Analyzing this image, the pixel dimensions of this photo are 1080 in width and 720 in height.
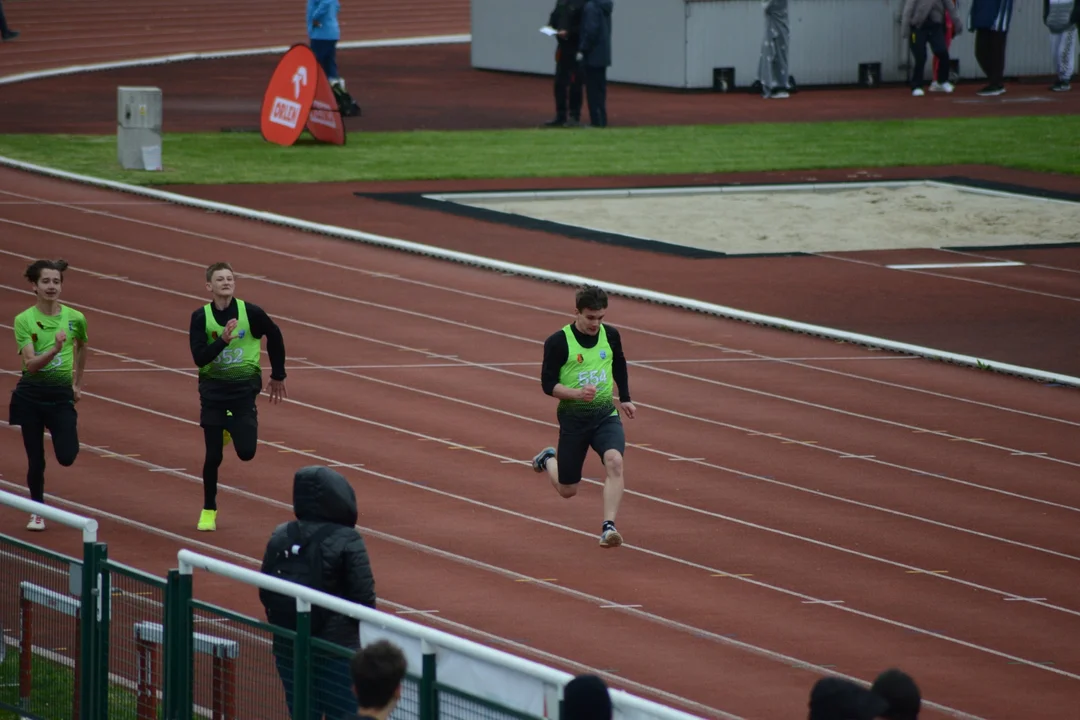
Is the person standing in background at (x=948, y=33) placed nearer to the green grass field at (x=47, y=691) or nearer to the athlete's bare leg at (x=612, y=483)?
the athlete's bare leg at (x=612, y=483)

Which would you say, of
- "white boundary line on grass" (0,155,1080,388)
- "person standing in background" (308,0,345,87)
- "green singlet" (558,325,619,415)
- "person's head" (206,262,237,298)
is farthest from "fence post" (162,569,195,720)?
"person standing in background" (308,0,345,87)

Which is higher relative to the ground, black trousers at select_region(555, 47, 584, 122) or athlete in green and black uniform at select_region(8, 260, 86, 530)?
black trousers at select_region(555, 47, 584, 122)

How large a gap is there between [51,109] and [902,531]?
74.7ft

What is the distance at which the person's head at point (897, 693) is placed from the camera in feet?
19.0

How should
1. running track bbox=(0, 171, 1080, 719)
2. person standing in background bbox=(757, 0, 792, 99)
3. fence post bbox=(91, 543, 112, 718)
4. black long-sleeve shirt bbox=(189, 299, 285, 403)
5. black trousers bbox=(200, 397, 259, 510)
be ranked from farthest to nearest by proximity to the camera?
person standing in background bbox=(757, 0, 792, 99), black trousers bbox=(200, 397, 259, 510), black long-sleeve shirt bbox=(189, 299, 285, 403), running track bbox=(0, 171, 1080, 719), fence post bbox=(91, 543, 112, 718)

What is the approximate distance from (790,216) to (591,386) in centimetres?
1321

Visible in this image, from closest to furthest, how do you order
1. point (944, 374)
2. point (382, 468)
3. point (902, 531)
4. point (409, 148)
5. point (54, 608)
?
1. point (54, 608)
2. point (902, 531)
3. point (382, 468)
4. point (944, 374)
5. point (409, 148)

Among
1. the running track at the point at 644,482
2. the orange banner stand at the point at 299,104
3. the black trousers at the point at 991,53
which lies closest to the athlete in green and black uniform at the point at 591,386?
the running track at the point at 644,482

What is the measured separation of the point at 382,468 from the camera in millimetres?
14438

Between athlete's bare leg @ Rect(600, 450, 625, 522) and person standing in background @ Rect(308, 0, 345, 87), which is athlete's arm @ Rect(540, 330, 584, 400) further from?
person standing in background @ Rect(308, 0, 345, 87)

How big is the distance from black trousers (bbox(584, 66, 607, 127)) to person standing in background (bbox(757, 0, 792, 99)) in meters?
4.47

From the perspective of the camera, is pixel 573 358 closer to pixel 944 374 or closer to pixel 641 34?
pixel 944 374

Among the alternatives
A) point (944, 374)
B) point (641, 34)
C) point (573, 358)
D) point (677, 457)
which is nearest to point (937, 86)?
point (641, 34)

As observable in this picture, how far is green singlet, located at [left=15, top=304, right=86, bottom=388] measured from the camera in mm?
12203
